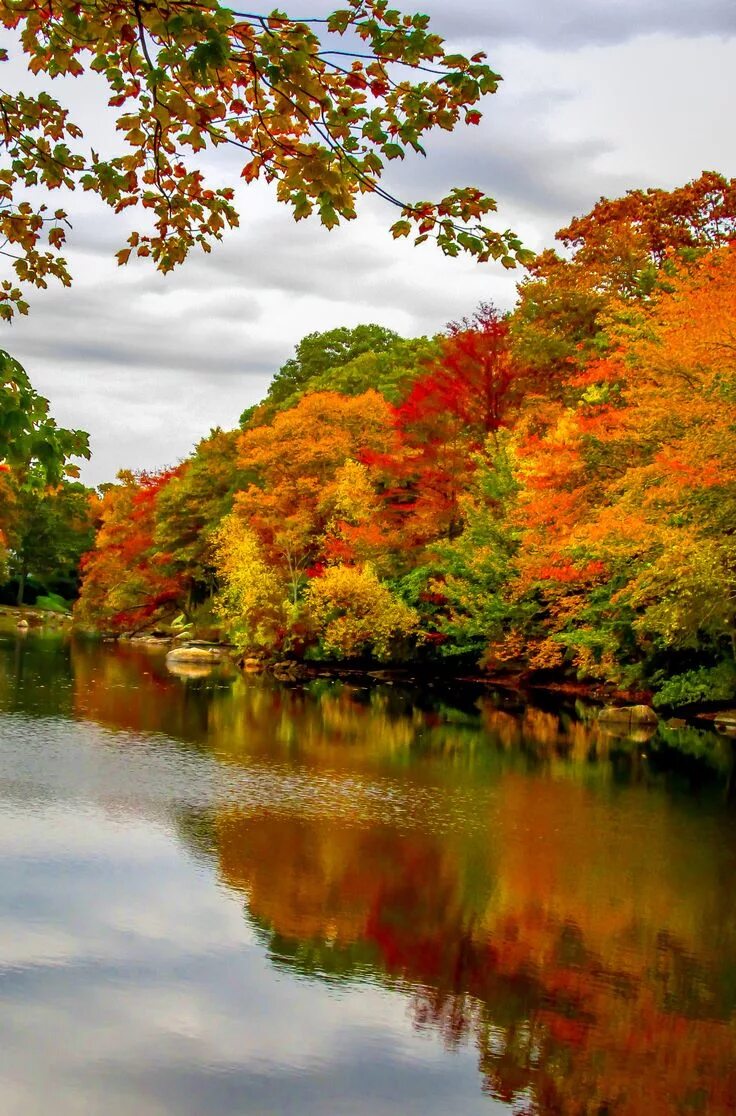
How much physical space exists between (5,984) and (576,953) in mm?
5196

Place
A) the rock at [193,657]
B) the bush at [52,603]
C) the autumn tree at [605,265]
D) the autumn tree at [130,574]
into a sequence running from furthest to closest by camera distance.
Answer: the bush at [52,603] < the autumn tree at [130,574] < the rock at [193,657] < the autumn tree at [605,265]

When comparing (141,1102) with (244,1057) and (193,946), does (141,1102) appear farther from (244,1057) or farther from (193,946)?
(193,946)

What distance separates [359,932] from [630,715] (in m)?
17.5

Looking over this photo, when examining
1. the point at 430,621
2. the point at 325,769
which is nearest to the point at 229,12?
the point at 325,769

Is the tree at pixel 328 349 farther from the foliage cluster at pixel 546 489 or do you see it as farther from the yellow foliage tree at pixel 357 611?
the yellow foliage tree at pixel 357 611

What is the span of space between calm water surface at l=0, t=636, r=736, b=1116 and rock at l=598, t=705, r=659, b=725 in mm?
5693

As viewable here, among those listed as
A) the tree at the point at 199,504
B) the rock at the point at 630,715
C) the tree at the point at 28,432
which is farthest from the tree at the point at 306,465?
the tree at the point at 28,432

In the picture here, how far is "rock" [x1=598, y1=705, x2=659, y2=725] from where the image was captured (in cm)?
2639

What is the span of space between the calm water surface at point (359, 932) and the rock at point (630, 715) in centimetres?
569

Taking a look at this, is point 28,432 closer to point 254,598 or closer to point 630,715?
point 630,715

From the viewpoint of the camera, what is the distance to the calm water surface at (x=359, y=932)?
764 centimetres

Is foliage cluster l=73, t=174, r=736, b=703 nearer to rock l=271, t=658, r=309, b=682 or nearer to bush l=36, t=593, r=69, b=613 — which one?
rock l=271, t=658, r=309, b=682

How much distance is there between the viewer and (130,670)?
3647cm

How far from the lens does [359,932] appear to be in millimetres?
10422
